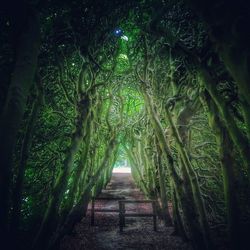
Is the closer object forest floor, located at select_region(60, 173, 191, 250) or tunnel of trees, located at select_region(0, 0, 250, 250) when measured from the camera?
tunnel of trees, located at select_region(0, 0, 250, 250)

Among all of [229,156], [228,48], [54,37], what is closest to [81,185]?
[54,37]

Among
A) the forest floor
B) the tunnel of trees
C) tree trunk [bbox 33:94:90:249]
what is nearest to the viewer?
the tunnel of trees

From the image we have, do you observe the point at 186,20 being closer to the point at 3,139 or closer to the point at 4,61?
the point at 4,61

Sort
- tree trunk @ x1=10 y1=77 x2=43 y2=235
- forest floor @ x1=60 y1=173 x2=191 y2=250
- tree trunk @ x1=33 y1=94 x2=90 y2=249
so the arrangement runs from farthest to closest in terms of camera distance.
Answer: forest floor @ x1=60 y1=173 x2=191 y2=250
tree trunk @ x1=33 y1=94 x2=90 y2=249
tree trunk @ x1=10 y1=77 x2=43 y2=235

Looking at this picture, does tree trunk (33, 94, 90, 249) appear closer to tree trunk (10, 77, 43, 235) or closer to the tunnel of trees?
the tunnel of trees

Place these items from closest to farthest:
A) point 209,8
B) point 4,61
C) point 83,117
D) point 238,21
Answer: point 238,21 → point 209,8 → point 4,61 → point 83,117

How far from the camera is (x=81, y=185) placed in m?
14.7

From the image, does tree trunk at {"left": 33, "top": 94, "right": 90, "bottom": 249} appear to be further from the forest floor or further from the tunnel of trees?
the forest floor

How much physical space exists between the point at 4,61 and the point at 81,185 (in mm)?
9484

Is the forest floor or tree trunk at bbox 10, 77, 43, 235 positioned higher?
tree trunk at bbox 10, 77, 43, 235

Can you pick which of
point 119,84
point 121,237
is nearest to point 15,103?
point 119,84

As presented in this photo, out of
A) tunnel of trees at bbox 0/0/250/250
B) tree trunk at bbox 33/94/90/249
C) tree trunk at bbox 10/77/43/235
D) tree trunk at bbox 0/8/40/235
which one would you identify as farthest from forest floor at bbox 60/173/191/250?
tree trunk at bbox 0/8/40/235

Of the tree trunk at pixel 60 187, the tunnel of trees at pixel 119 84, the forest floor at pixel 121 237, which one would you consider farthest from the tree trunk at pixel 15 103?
the forest floor at pixel 121 237

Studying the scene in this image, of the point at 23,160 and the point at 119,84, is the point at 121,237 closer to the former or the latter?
the point at 23,160
